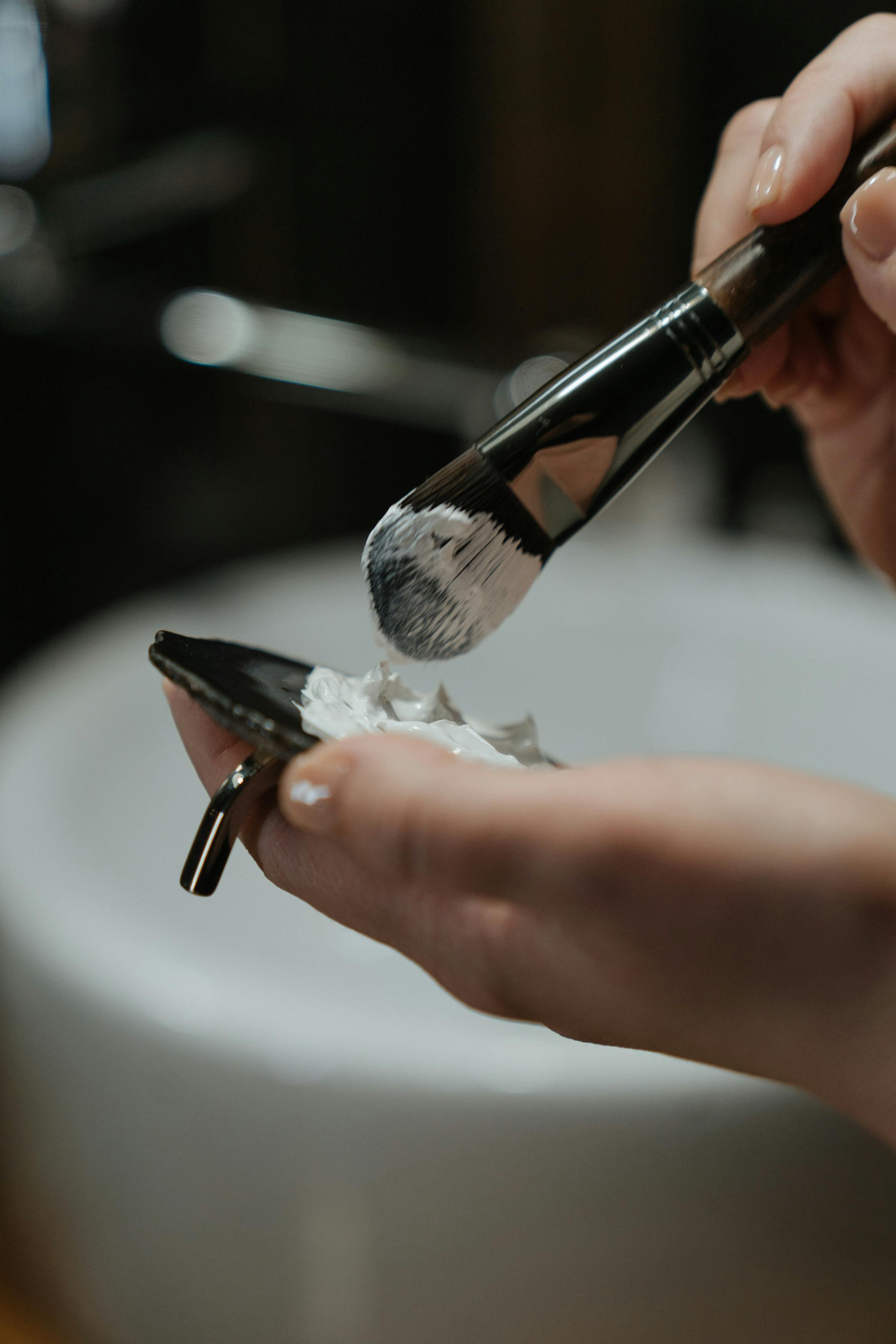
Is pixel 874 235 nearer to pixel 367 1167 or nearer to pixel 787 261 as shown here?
pixel 787 261

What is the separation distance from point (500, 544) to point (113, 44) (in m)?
0.52

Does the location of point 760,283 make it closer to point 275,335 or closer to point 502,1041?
point 502,1041

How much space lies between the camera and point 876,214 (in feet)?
0.91

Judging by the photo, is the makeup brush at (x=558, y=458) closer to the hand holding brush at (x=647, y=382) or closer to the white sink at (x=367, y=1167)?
the hand holding brush at (x=647, y=382)

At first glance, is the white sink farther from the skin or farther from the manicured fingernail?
the manicured fingernail

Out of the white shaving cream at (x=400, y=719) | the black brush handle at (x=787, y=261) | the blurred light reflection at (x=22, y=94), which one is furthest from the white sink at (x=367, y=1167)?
the blurred light reflection at (x=22, y=94)

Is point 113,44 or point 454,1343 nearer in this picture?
point 454,1343

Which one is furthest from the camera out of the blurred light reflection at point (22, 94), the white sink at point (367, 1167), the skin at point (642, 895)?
the blurred light reflection at point (22, 94)

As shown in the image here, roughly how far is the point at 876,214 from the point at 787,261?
2cm

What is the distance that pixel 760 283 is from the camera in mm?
273

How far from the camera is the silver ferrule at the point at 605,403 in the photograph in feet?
0.86

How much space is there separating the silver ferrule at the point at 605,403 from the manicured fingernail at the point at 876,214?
4 centimetres

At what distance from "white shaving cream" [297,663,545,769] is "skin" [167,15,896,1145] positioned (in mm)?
27

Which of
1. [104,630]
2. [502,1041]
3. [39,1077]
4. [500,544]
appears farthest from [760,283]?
[104,630]
